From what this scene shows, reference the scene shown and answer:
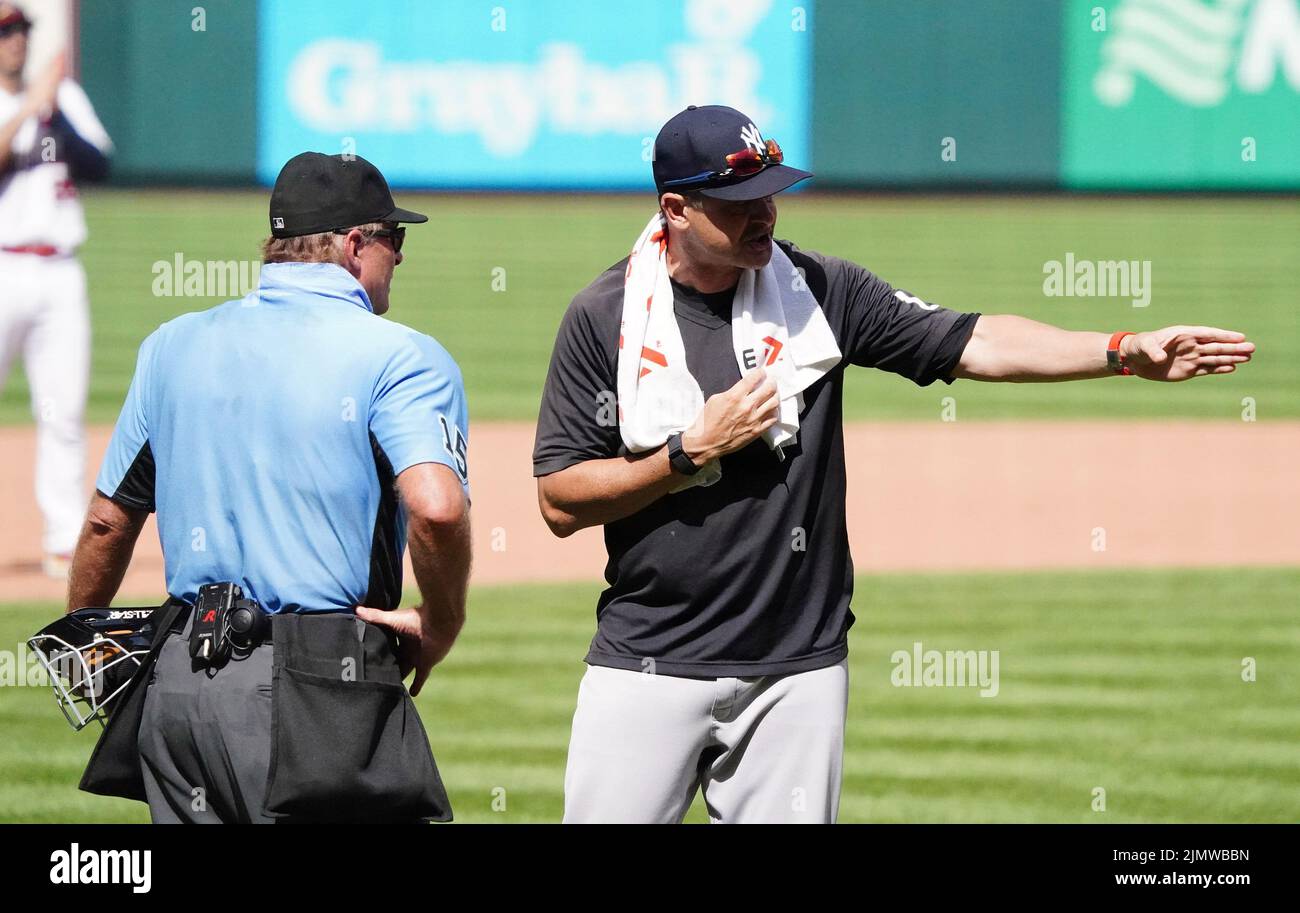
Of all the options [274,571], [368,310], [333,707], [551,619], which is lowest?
[551,619]

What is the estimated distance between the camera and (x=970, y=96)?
27.5 metres

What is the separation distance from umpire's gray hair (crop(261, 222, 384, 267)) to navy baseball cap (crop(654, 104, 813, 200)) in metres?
0.70

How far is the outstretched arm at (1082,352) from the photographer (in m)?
3.77

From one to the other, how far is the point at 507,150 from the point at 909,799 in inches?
911

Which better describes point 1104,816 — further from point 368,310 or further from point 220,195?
point 220,195

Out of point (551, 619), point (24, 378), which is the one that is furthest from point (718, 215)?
point (24, 378)

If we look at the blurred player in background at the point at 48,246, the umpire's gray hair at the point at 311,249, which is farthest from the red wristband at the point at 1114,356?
the blurred player in background at the point at 48,246

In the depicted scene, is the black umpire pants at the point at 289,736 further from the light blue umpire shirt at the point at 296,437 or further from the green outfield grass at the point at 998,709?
the green outfield grass at the point at 998,709

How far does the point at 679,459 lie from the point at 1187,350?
3.83ft

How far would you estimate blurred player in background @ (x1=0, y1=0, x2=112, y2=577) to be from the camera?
946 centimetres

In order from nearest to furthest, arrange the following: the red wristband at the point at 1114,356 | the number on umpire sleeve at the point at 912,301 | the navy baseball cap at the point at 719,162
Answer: the navy baseball cap at the point at 719,162, the red wristband at the point at 1114,356, the number on umpire sleeve at the point at 912,301

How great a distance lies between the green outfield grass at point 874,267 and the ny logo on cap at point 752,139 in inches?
431

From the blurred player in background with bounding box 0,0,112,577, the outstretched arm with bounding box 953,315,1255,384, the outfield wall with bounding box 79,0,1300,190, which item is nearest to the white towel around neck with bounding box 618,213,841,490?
the outstretched arm with bounding box 953,315,1255,384

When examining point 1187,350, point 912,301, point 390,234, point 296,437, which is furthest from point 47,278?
point 1187,350
